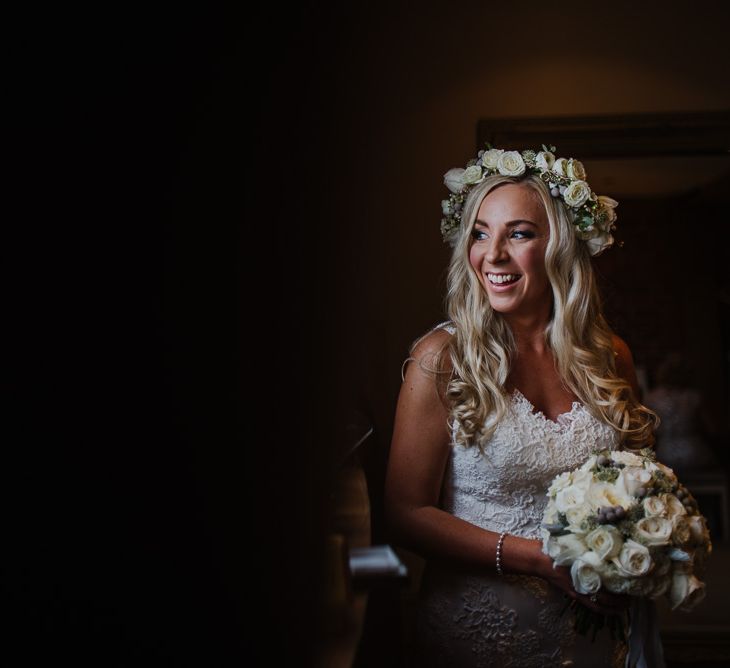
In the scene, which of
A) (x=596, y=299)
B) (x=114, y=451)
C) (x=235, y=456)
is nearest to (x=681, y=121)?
(x=596, y=299)

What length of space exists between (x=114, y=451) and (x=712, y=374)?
2.93 ft

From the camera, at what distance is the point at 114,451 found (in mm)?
1129

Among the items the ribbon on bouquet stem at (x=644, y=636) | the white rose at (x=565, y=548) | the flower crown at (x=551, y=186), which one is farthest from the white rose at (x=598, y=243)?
the ribbon on bouquet stem at (x=644, y=636)

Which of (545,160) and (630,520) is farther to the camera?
(545,160)

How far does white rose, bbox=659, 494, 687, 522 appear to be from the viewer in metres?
1.11

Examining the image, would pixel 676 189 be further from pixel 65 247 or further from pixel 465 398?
pixel 65 247

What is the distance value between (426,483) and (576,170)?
0.53 metres

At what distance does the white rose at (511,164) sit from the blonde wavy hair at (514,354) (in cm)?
1

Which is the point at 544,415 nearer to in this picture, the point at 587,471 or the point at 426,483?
the point at 587,471

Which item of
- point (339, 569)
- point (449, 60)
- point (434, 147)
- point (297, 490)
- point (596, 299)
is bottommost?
point (339, 569)

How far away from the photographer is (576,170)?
120 cm

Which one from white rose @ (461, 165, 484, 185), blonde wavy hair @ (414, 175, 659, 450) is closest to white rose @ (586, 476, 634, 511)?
blonde wavy hair @ (414, 175, 659, 450)

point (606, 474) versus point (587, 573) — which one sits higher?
point (606, 474)

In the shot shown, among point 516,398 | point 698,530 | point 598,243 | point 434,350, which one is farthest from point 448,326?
point 698,530
